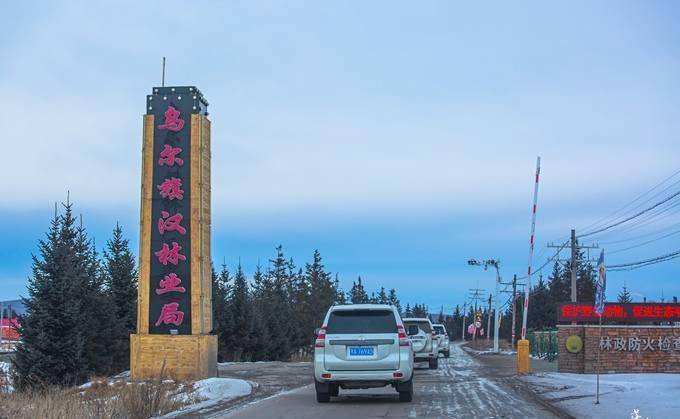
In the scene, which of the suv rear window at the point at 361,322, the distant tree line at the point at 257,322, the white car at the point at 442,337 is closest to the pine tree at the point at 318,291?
the distant tree line at the point at 257,322

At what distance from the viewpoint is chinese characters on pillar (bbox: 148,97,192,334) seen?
23891mm

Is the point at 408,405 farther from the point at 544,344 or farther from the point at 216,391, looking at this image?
the point at 544,344

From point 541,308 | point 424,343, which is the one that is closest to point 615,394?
point 424,343

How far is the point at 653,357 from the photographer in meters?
26.5

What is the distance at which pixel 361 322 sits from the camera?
16625 mm

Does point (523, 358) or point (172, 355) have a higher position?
point (172, 355)

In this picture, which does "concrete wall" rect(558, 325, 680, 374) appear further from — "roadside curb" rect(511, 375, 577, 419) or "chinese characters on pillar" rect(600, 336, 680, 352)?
"roadside curb" rect(511, 375, 577, 419)

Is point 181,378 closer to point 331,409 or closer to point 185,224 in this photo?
point 185,224

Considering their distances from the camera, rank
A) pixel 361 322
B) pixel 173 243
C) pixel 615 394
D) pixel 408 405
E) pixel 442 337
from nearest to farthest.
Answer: pixel 408 405 → pixel 361 322 → pixel 615 394 → pixel 173 243 → pixel 442 337

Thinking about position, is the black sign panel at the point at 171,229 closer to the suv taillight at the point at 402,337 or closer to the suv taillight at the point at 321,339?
the suv taillight at the point at 321,339

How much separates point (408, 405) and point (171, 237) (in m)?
10.5

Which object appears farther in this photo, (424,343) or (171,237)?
(424,343)

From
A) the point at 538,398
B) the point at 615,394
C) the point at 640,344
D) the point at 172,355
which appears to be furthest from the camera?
the point at 640,344

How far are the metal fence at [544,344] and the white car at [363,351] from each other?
2692 centimetres
